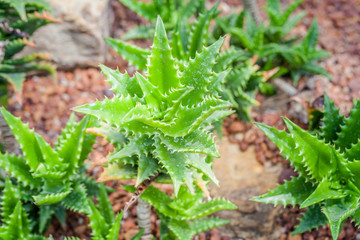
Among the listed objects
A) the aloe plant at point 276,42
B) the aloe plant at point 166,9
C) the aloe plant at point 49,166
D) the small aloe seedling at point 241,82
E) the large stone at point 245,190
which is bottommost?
the large stone at point 245,190

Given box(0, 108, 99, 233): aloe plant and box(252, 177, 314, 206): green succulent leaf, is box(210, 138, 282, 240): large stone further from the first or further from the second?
box(0, 108, 99, 233): aloe plant

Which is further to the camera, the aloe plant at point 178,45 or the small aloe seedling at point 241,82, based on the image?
the small aloe seedling at point 241,82

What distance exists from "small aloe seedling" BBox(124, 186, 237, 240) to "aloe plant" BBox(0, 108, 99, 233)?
378 millimetres

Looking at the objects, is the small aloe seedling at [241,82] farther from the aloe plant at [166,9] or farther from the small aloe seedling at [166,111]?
the small aloe seedling at [166,111]

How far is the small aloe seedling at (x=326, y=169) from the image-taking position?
1849 mm

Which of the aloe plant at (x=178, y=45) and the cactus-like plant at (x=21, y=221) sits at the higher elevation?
the aloe plant at (x=178, y=45)

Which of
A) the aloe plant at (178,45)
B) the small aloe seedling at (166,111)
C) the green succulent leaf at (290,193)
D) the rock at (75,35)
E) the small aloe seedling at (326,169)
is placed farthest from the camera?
the rock at (75,35)

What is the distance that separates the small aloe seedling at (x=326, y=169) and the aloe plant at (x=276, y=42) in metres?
0.82

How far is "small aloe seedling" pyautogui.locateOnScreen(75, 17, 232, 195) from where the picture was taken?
1.63m

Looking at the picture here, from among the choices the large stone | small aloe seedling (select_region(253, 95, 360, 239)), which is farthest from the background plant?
the large stone

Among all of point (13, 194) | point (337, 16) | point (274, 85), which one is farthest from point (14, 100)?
point (337, 16)

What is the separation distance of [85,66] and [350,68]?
210cm

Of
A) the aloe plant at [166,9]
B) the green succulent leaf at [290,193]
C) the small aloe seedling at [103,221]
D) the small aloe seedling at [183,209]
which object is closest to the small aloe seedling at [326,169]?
the green succulent leaf at [290,193]

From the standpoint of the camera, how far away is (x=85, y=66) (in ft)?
10.6
